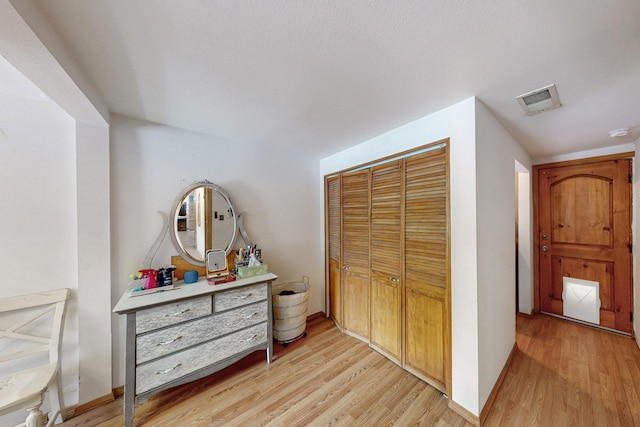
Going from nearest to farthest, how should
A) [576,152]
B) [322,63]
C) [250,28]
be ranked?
[250,28] < [322,63] < [576,152]

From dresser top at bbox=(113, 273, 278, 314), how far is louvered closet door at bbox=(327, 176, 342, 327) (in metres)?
0.99

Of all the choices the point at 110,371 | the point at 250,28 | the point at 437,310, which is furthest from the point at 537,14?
the point at 110,371

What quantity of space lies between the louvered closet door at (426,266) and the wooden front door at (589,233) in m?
2.51

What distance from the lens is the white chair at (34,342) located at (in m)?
1.35

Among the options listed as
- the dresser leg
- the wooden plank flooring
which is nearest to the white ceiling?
the dresser leg

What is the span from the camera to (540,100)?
1.49 meters

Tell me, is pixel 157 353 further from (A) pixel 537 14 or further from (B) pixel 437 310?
(A) pixel 537 14

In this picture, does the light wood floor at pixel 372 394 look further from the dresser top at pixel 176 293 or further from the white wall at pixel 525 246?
the dresser top at pixel 176 293

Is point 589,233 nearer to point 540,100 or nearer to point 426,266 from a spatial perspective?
point 540,100

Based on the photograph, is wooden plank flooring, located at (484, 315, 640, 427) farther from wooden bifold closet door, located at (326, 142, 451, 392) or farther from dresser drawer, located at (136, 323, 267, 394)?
dresser drawer, located at (136, 323, 267, 394)

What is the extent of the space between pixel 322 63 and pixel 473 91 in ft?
3.38

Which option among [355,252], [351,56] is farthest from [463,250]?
[351,56]

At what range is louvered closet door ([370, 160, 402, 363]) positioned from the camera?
2010 millimetres

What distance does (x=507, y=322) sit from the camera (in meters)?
2.00
